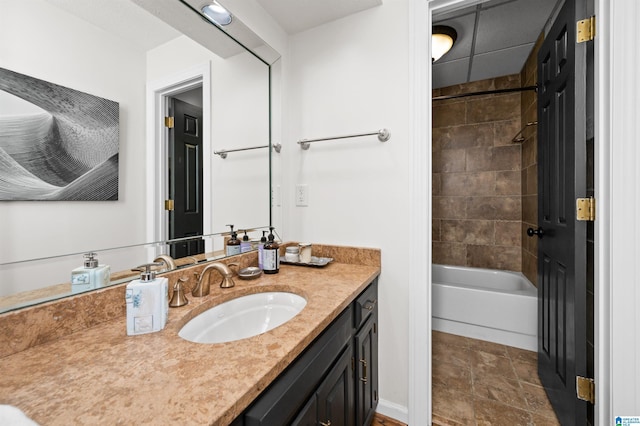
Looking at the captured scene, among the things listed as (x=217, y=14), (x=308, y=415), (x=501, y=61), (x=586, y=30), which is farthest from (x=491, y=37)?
(x=308, y=415)

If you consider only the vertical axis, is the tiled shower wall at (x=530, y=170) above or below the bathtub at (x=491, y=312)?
above

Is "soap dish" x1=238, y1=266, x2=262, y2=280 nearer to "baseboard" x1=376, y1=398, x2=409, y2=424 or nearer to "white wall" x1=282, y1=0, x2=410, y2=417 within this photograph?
"white wall" x1=282, y1=0, x2=410, y2=417

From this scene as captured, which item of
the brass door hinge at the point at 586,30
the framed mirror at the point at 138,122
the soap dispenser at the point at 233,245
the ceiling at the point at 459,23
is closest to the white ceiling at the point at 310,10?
the ceiling at the point at 459,23

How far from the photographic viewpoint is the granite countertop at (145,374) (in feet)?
1.45

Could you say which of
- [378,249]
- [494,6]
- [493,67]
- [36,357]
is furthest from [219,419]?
[493,67]

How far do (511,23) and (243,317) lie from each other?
8.23ft

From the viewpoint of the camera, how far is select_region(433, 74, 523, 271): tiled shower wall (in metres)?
2.73

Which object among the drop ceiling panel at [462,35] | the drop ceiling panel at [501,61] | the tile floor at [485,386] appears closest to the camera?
the tile floor at [485,386]

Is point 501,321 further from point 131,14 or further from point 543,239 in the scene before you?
point 131,14

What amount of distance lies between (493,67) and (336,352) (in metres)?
2.93

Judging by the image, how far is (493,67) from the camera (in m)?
2.56

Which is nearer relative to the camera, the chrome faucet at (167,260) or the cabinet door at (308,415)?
the cabinet door at (308,415)

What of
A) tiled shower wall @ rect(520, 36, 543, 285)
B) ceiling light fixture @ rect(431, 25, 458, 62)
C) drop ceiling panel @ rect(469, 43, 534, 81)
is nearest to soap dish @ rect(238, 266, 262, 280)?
ceiling light fixture @ rect(431, 25, 458, 62)
